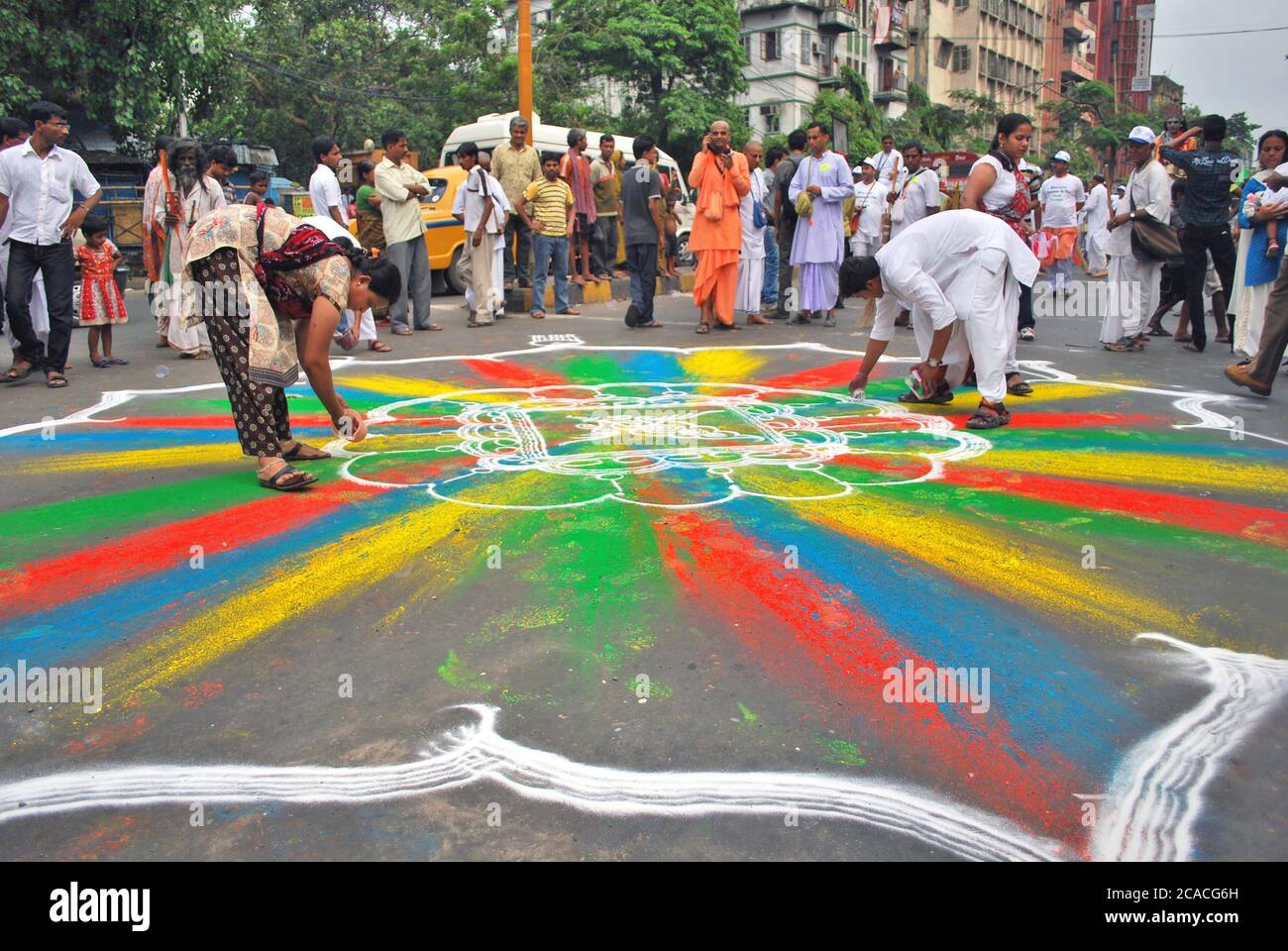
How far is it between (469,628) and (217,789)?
938 mm

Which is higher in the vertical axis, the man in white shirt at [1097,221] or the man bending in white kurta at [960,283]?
the man in white shirt at [1097,221]

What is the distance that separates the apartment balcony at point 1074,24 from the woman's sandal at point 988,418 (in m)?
73.4

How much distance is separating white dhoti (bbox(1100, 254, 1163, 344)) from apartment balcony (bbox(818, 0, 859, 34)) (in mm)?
40140

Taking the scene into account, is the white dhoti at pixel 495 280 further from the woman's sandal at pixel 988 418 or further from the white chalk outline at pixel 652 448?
the woman's sandal at pixel 988 418

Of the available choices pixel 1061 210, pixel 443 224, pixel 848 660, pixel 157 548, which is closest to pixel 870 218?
pixel 1061 210

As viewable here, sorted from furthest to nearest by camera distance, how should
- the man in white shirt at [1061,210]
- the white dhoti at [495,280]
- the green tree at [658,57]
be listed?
the green tree at [658,57], the man in white shirt at [1061,210], the white dhoti at [495,280]

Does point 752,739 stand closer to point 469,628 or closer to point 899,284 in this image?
point 469,628

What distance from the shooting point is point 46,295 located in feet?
23.3

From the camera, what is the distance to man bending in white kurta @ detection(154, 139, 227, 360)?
26.2 ft

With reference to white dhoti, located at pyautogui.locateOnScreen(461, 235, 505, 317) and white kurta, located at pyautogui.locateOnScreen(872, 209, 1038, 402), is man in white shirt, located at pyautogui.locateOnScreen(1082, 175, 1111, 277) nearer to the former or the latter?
white dhoti, located at pyautogui.locateOnScreen(461, 235, 505, 317)

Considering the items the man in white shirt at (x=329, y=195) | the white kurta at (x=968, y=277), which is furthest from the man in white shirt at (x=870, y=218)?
the white kurta at (x=968, y=277)

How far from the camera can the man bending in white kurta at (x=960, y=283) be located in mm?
5434

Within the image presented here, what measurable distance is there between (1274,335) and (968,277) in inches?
88.6

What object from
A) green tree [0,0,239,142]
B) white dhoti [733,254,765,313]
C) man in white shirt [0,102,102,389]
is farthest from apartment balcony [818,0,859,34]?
man in white shirt [0,102,102,389]
